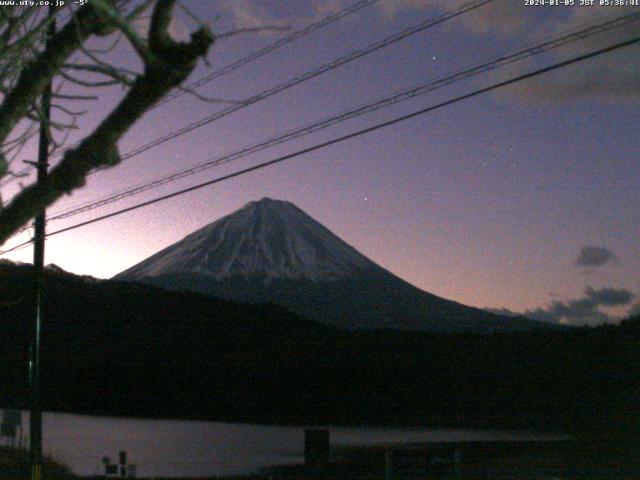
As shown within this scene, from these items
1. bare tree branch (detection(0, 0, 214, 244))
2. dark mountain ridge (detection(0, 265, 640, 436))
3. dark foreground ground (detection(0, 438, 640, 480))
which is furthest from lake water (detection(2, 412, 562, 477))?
bare tree branch (detection(0, 0, 214, 244))

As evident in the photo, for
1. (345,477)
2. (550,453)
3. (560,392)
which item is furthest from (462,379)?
(345,477)

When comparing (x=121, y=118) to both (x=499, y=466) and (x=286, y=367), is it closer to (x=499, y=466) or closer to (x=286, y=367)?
(x=499, y=466)

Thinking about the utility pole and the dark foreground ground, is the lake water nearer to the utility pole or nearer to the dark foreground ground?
the dark foreground ground

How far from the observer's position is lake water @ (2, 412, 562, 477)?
36.5 metres

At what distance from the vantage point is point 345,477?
2498cm

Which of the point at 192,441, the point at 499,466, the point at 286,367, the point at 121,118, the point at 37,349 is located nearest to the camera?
the point at 121,118

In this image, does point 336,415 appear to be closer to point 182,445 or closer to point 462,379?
point 462,379

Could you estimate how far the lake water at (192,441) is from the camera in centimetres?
3650

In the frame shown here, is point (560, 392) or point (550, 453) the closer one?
point (550, 453)

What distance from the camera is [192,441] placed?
55188 mm

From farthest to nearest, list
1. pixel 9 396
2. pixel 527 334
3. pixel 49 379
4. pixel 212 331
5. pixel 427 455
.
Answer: pixel 212 331
pixel 527 334
pixel 49 379
pixel 9 396
pixel 427 455

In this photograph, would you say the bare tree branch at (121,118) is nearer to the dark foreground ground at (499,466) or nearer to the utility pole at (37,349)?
the dark foreground ground at (499,466)

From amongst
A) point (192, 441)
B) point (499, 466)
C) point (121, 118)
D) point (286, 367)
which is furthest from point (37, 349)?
point (286, 367)

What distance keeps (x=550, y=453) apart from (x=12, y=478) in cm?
2003
